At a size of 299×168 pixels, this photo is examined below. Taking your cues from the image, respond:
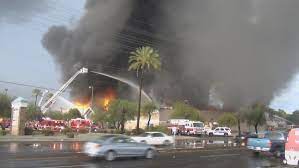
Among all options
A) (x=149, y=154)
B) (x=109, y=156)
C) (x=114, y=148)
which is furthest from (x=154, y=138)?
(x=109, y=156)

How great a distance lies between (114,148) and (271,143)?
1042 centimetres

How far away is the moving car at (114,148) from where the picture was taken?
73.2 feet

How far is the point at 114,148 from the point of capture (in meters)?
22.7

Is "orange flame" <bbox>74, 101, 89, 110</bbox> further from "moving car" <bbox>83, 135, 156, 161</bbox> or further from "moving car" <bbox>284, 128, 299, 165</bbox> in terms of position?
"moving car" <bbox>284, 128, 299, 165</bbox>

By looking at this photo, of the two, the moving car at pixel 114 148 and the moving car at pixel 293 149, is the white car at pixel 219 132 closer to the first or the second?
the moving car at pixel 114 148

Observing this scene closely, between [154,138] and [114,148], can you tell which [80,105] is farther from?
[114,148]

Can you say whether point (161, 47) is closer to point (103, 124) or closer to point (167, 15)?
point (167, 15)

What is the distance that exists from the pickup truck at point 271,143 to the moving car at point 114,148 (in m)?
7.91

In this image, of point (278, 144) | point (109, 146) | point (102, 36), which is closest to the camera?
point (109, 146)

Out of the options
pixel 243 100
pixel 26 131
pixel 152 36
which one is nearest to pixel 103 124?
pixel 26 131

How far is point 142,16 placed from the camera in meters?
140

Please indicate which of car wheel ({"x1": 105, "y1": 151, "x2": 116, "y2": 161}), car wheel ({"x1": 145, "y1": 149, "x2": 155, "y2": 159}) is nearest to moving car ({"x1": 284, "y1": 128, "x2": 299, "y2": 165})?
car wheel ({"x1": 145, "y1": 149, "x2": 155, "y2": 159})

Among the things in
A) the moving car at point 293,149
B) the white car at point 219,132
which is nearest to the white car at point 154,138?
the moving car at point 293,149

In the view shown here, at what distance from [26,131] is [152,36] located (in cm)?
9339
